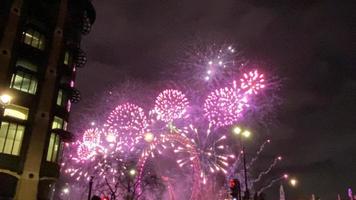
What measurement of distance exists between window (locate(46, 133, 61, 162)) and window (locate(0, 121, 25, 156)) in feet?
9.90

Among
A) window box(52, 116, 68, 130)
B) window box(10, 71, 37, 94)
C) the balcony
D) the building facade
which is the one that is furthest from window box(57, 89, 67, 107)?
the balcony

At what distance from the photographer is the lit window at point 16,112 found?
102 feet

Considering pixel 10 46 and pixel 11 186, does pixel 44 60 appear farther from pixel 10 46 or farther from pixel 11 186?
pixel 11 186

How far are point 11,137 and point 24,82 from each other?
5760 millimetres

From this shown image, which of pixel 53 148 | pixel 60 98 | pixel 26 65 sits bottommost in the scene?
pixel 53 148

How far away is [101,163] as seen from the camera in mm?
41531

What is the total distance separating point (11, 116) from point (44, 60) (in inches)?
290

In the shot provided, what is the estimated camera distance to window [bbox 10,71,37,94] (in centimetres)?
3206

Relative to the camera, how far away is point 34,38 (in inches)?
1383

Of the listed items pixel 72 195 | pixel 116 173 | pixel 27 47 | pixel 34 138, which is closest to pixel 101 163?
pixel 116 173

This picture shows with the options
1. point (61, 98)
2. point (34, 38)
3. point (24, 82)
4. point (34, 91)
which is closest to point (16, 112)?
point (34, 91)

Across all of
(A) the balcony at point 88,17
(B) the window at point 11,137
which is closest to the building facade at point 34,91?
(B) the window at point 11,137

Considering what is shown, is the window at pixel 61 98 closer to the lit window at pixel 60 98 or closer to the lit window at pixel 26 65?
the lit window at pixel 60 98

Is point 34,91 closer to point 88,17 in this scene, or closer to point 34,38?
point 34,38
